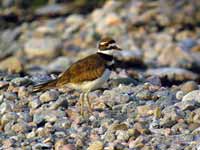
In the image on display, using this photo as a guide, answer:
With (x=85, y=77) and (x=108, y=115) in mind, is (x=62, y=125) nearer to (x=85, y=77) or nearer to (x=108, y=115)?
(x=108, y=115)

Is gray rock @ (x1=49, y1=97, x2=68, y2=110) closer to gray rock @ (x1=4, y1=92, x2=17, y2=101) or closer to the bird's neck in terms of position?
gray rock @ (x1=4, y1=92, x2=17, y2=101)

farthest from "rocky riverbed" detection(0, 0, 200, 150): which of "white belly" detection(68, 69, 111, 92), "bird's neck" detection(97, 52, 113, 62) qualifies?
"bird's neck" detection(97, 52, 113, 62)

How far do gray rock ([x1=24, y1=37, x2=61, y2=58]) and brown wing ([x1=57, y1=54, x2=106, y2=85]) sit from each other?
11.8m

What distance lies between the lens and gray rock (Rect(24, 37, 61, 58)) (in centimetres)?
2228

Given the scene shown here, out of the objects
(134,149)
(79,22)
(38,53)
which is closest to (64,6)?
(79,22)

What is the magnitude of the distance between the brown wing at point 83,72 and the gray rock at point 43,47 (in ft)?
38.8

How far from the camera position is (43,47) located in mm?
22484

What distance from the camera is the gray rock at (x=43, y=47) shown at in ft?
73.1

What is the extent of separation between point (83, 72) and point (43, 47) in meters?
12.3

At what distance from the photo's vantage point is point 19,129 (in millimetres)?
9852

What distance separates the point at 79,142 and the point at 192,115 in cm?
157

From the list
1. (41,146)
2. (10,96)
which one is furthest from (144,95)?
(41,146)

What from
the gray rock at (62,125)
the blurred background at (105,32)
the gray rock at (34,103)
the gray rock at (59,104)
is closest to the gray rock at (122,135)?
the gray rock at (62,125)

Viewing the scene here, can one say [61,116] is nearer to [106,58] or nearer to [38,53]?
[106,58]
